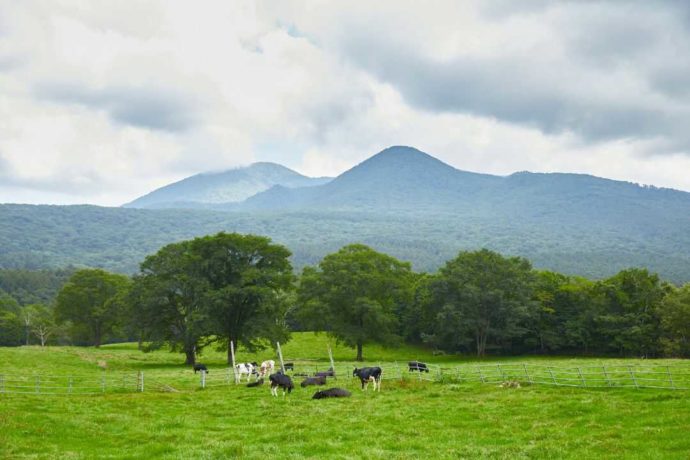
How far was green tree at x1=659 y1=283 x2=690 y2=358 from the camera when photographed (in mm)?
59106

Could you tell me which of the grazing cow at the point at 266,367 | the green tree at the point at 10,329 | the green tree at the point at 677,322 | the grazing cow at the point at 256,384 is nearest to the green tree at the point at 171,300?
the grazing cow at the point at 266,367

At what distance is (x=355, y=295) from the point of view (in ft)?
204

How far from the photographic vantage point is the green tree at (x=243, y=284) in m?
51.7

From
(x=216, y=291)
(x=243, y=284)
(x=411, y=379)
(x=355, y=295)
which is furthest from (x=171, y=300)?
(x=411, y=379)

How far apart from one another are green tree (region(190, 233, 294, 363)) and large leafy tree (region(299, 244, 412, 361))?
720 cm

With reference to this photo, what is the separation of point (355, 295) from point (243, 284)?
15.2 m

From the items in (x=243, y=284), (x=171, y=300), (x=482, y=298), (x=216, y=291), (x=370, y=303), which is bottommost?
(x=370, y=303)

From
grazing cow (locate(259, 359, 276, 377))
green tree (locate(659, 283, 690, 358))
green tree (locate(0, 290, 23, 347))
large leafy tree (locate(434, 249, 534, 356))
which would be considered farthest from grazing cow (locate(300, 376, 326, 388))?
green tree (locate(0, 290, 23, 347))

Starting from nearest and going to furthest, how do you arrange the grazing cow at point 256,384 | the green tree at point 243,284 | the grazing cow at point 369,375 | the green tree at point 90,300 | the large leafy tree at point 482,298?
the grazing cow at point 369,375 < the grazing cow at point 256,384 < the green tree at point 243,284 < the large leafy tree at point 482,298 < the green tree at point 90,300

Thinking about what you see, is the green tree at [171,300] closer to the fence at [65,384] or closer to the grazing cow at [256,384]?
the fence at [65,384]

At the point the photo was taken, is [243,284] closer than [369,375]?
No

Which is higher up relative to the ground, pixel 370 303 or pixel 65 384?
pixel 370 303

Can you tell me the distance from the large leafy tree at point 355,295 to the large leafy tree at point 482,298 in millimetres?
5623

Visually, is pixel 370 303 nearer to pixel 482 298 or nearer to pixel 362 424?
pixel 482 298
